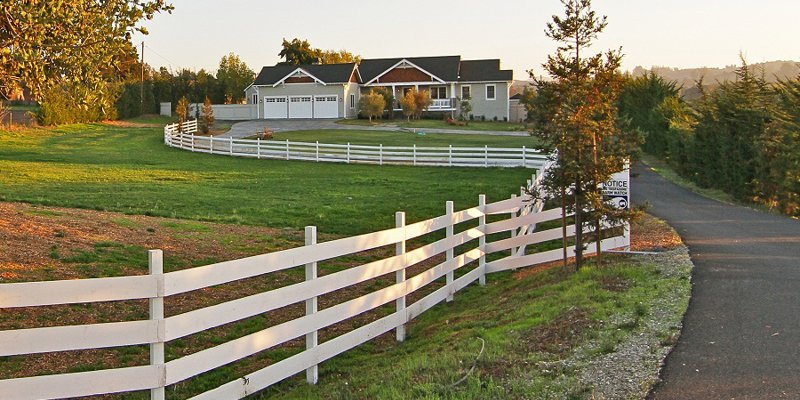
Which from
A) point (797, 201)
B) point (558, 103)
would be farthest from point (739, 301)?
point (797, 201)

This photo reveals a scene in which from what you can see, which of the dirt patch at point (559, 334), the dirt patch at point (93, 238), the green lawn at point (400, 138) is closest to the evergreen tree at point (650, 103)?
the green lawn at point (400, 138)

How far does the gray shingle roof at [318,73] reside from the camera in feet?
230

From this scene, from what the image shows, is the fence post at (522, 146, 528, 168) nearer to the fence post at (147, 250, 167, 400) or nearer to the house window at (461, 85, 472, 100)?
the fence post at (147, 250, 167, 400)

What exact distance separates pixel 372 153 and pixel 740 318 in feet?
98.5

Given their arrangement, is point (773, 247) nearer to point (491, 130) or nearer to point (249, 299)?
point (249, 299)

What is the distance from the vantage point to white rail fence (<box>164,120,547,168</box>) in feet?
114

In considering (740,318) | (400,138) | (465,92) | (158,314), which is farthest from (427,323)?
(465,92)

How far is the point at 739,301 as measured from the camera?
841 cm

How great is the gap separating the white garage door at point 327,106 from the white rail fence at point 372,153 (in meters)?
26.2

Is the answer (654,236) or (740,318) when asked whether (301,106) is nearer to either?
(654,236)

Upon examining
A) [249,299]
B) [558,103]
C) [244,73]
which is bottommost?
[249,299]

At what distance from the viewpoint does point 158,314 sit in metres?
5.52

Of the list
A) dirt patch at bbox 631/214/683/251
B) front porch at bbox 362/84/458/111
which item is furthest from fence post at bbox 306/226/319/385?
front porch at bbox 362/84/458/111

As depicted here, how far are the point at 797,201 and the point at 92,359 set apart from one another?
15.4m
